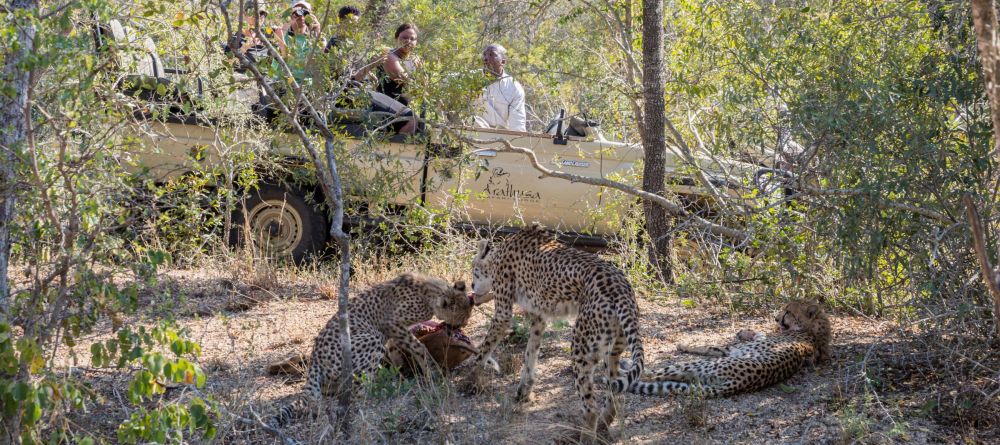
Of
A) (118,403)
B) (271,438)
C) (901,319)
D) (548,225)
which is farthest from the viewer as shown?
(548,225)

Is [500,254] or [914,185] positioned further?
[500,254]

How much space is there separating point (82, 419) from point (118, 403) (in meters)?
0.33

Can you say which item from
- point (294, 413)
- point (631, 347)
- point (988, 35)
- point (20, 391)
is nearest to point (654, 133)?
point (631, 347)

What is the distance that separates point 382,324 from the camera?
6.28 m

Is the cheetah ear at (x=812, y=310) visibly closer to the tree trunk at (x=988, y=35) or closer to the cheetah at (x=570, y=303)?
the cheetah at (x=570, y=303)

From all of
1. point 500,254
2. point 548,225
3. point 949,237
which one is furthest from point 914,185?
point 548,225

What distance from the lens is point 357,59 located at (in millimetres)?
6520

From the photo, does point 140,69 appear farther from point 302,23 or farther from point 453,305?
point 453,305

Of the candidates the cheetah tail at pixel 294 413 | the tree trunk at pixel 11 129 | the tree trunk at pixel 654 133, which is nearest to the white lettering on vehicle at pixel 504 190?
the tree trunk at pixel 654 133

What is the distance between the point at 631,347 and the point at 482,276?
180cm

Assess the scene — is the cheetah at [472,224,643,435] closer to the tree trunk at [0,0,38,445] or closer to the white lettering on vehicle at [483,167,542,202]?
the white lettering on vehicle at [483,167,542,202]

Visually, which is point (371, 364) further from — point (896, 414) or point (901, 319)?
Result: point (901, 319)

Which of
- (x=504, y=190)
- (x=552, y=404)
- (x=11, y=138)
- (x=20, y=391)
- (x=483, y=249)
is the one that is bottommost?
(x=552, y=404)

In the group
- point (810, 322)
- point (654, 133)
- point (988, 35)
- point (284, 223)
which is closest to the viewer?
point (988, 35)
